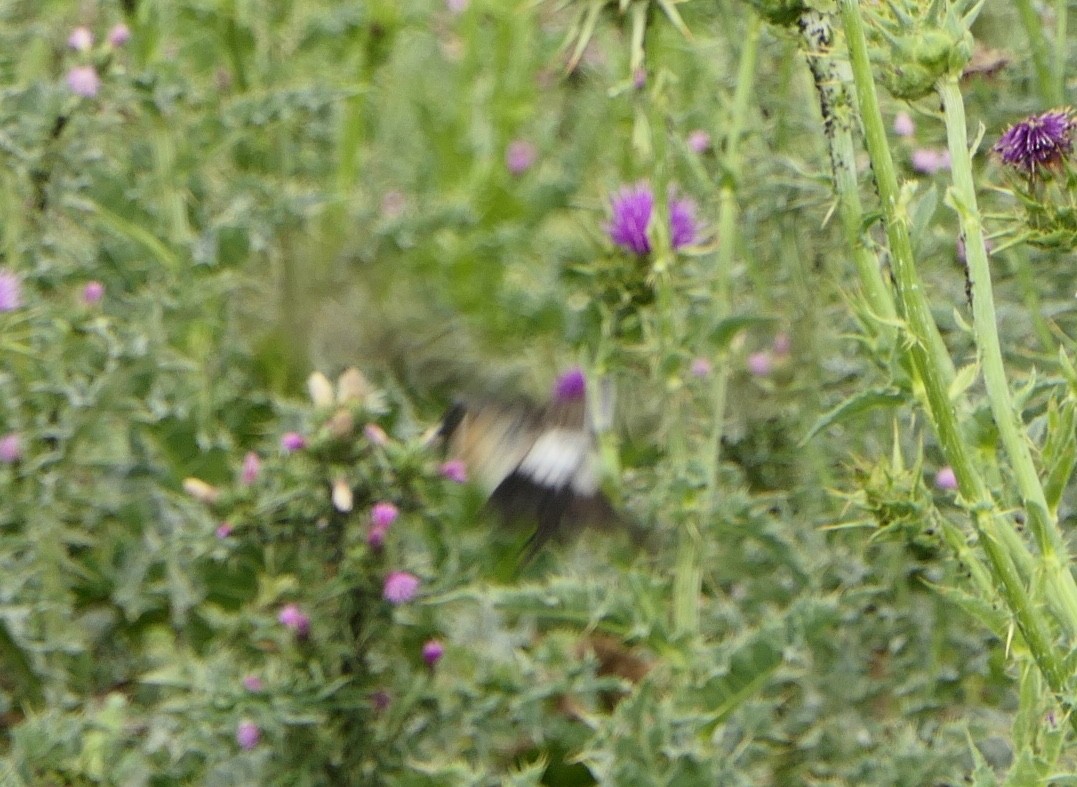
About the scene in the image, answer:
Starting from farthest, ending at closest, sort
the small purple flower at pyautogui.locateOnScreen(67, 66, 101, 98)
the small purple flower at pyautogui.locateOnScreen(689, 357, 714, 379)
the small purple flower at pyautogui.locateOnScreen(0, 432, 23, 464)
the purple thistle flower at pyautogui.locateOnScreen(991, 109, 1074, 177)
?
the small purple flower at pyautogui.locateOnScreen(689, 357, 714, 379), the small purple flower at pyautogui.locateOnScreen(67, 66, 101, 98), the small purple flower at pyautogui.locateOnScreen(0, 432, 23, 464), the purple thistle flower at pyautogui.locateOnScreen(991, 109, 1074, 177)

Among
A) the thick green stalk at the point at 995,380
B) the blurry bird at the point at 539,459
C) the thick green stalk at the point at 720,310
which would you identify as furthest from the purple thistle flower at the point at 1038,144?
the blurry bird at the point at 539,459

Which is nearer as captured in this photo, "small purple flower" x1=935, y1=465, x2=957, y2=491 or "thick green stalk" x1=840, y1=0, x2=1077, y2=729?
"thick green stalk" x1=840, y1=0, x2=1077, y2=729

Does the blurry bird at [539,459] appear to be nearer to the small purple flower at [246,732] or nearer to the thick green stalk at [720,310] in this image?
the thick green stalk at [720,310]

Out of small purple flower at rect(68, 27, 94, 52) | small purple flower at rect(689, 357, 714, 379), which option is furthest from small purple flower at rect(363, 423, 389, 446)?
small purple flower at rect(68, 27, 94, 52)

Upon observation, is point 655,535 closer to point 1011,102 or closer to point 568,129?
point 1011,102

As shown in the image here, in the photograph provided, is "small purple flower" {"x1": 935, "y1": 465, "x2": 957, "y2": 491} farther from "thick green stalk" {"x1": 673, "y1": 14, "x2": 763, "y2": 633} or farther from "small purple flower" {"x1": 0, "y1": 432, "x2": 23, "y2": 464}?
"small purple flower" {"x1": 0, "y1": 432, "x2": 23, "y2": 464}

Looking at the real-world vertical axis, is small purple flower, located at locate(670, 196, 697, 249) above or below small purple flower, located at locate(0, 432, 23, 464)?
above

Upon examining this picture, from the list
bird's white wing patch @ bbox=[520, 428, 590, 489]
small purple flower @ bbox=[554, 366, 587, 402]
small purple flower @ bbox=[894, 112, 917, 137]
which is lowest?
bird's white wing patch @ bbox=[520, 428, 590, 489]

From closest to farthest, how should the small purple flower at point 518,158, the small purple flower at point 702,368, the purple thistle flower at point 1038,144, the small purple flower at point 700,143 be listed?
the purple thistle flower at point 1038,144, the small purple flower at point 702,368, the small purple flower at point 700,143, the small purple flower at point 518,158
